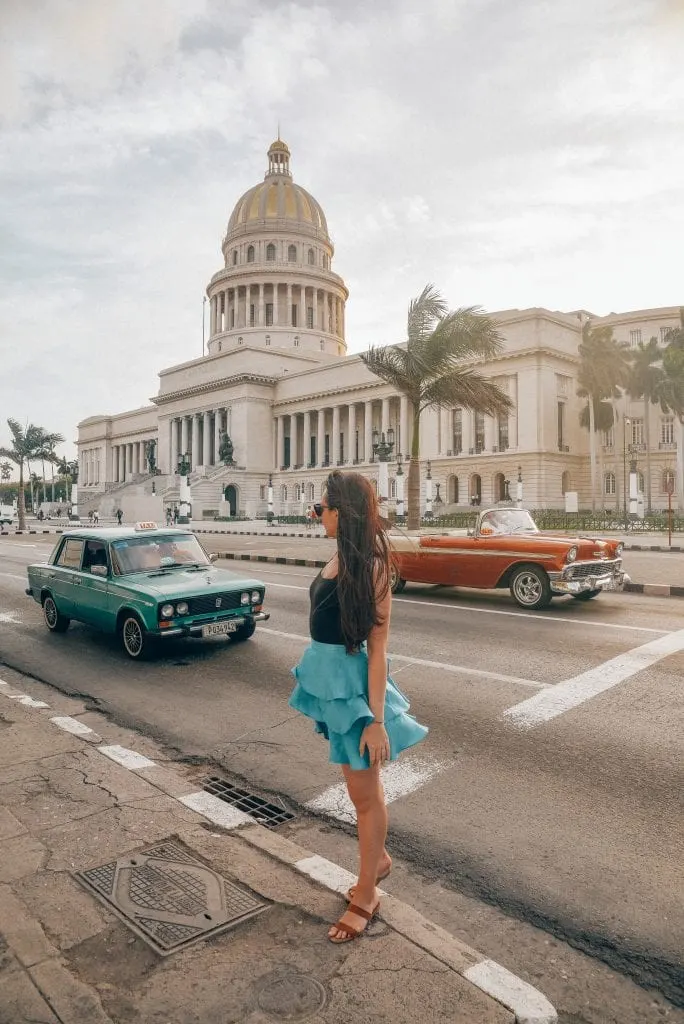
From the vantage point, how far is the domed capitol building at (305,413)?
58.9 metres

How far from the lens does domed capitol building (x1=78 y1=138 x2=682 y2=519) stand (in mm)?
58906

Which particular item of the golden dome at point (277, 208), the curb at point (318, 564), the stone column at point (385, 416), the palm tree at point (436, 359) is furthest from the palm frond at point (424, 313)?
the golden dome at point (277, 208)

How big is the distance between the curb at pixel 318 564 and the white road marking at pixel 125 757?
462cm

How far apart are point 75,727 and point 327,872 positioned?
3218 mm

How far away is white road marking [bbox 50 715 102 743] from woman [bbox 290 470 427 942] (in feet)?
10.3

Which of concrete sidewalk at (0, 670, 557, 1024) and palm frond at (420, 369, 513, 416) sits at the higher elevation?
palm frond at (420, 369, 513, 416)

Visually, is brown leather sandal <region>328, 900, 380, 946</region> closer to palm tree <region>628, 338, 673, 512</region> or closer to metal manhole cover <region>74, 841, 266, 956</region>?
metal manhole cover <region>74, 841, 266, 956</region>

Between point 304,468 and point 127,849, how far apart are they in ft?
240

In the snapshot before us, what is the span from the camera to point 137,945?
281 cm

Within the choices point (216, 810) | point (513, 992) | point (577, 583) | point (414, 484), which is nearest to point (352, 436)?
point (414, 484)

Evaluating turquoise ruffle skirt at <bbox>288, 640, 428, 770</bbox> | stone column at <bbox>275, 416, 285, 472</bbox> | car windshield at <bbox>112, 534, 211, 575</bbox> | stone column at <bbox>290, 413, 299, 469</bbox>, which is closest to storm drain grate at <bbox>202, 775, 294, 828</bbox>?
turquoise ruffle skirt at <bbox>288, 640, 428, 770</bbox>

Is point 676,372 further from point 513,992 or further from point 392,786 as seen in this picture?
point 513,992

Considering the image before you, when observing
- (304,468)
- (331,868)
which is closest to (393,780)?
(331,868)

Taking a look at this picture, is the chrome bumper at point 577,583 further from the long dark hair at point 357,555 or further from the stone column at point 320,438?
the stone column at point 320,438
